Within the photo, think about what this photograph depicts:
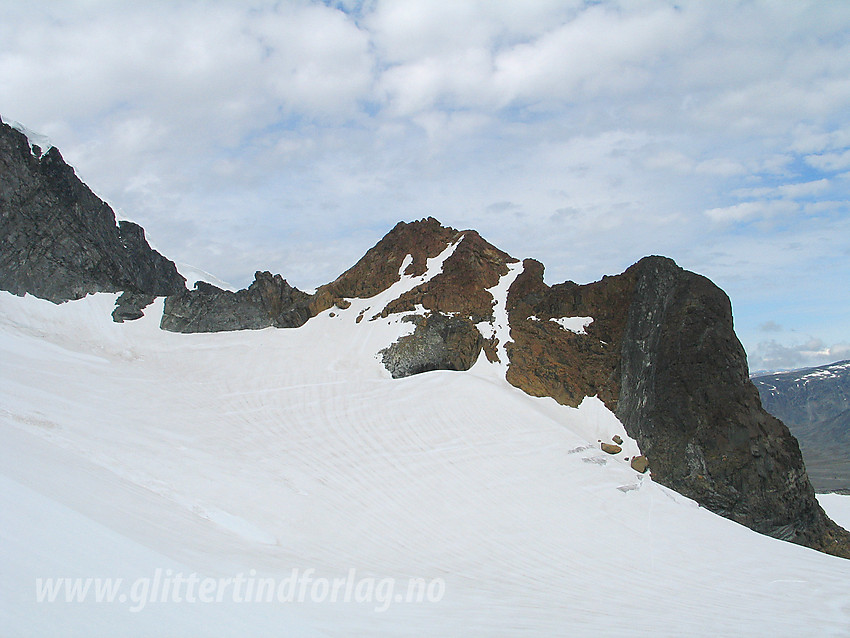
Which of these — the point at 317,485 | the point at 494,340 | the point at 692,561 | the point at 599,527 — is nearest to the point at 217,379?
the point at 317,485

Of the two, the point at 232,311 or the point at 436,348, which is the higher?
the point at 232,311

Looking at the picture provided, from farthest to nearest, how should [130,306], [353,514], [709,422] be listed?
[130,306]
[709,422]
[353,514]

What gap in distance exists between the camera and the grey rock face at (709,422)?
50.6ft

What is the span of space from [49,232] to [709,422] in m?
37.1

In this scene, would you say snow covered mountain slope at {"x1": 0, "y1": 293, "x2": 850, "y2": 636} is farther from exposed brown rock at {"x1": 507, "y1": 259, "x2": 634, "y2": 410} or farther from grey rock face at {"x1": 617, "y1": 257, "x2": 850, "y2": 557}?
grey rock face at {"x1": 617, "y1": 257, "x2": 850, "y2": 557}

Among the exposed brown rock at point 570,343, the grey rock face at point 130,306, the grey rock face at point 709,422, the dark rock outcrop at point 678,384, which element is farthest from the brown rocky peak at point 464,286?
the grey rock face at point 130,306

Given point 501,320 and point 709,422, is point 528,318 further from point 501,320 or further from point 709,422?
point 709,422

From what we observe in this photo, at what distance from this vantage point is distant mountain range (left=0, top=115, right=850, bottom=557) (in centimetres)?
1605

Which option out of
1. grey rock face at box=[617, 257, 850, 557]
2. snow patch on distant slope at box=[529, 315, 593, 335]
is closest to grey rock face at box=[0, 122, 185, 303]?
snow patch on distant slope at box=[529, 315, 593, 335]

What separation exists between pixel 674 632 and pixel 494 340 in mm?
17634

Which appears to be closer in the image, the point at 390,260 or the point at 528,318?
the point at 528,318

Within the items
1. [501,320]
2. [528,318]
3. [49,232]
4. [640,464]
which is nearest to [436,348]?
[501,320]

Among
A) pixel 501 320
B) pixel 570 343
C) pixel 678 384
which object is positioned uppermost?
pixel 501 320

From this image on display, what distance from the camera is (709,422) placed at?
16594 mm
